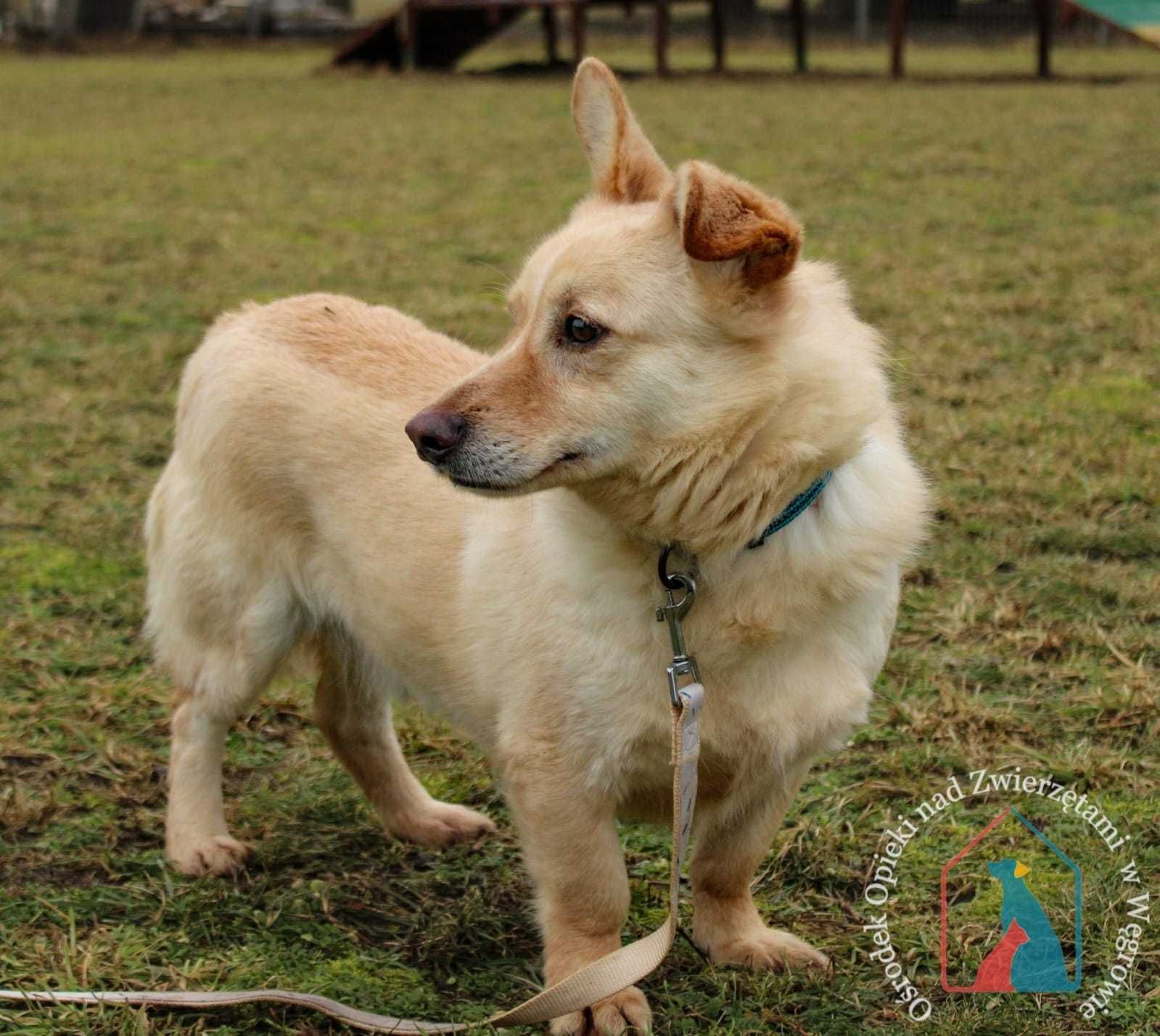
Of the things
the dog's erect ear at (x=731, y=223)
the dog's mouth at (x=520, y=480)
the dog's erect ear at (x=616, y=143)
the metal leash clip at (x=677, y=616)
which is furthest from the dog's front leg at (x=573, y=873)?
the dog's erect ear at (x=616, y=143)

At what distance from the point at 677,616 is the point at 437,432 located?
0.50 m

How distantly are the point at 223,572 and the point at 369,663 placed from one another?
373 millimetres

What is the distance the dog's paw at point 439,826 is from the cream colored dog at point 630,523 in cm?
37

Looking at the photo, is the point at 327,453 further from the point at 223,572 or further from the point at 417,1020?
the point at 417,1020

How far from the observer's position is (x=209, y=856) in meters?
3.08

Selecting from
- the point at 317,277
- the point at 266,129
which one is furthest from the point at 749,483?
the point at 266,129

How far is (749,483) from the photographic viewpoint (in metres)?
2.40

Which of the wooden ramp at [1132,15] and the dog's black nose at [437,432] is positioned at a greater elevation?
the dog's black nose at [437,432]

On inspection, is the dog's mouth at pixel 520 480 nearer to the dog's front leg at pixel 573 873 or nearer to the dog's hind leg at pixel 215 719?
the dog's front leg at pixel 573 873

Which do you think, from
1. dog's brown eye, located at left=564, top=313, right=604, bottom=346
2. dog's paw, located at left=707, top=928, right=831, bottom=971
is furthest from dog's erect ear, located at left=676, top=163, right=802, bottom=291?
dog's paw, located at left=707, top=928, right=831, bottom=971

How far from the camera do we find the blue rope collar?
244 cm

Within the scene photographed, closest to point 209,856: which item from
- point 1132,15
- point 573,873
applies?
point 573,873

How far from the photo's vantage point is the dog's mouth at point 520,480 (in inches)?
93.7

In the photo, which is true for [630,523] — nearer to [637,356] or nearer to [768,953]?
[637,356]
